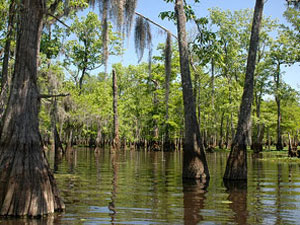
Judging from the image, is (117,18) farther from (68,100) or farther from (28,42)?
(68,100)

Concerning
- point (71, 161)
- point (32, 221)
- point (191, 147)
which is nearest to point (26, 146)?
point (32, 221)

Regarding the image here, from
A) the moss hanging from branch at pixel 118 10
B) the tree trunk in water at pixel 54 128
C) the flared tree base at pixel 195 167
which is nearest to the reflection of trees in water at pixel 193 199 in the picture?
the flared tree base at pixel 195 167

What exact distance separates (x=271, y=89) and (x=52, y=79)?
28583 millimetres

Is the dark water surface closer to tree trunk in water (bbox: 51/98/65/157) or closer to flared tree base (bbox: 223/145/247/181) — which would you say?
flared tree base (bbox: 223/145/247/181)

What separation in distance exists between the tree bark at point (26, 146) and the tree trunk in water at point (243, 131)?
6.44 meters

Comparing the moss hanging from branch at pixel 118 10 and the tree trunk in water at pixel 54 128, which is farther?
the tree trunk in water at pixel 54 128

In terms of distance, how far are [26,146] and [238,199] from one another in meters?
4.77

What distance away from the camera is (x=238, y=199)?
7773 mm

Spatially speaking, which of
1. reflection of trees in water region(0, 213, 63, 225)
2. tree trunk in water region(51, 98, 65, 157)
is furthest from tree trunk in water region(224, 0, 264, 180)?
tree trunk in water region(51, 98, 65, 157)

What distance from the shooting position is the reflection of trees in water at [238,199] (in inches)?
231

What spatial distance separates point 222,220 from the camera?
5.60 meters

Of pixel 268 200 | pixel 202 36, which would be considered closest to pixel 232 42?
pixel 202 36

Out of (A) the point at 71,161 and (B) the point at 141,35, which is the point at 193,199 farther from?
(A) the point at 71,161

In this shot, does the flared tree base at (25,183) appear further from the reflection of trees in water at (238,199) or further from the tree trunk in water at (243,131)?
the tree trunk in water at (243,131)
